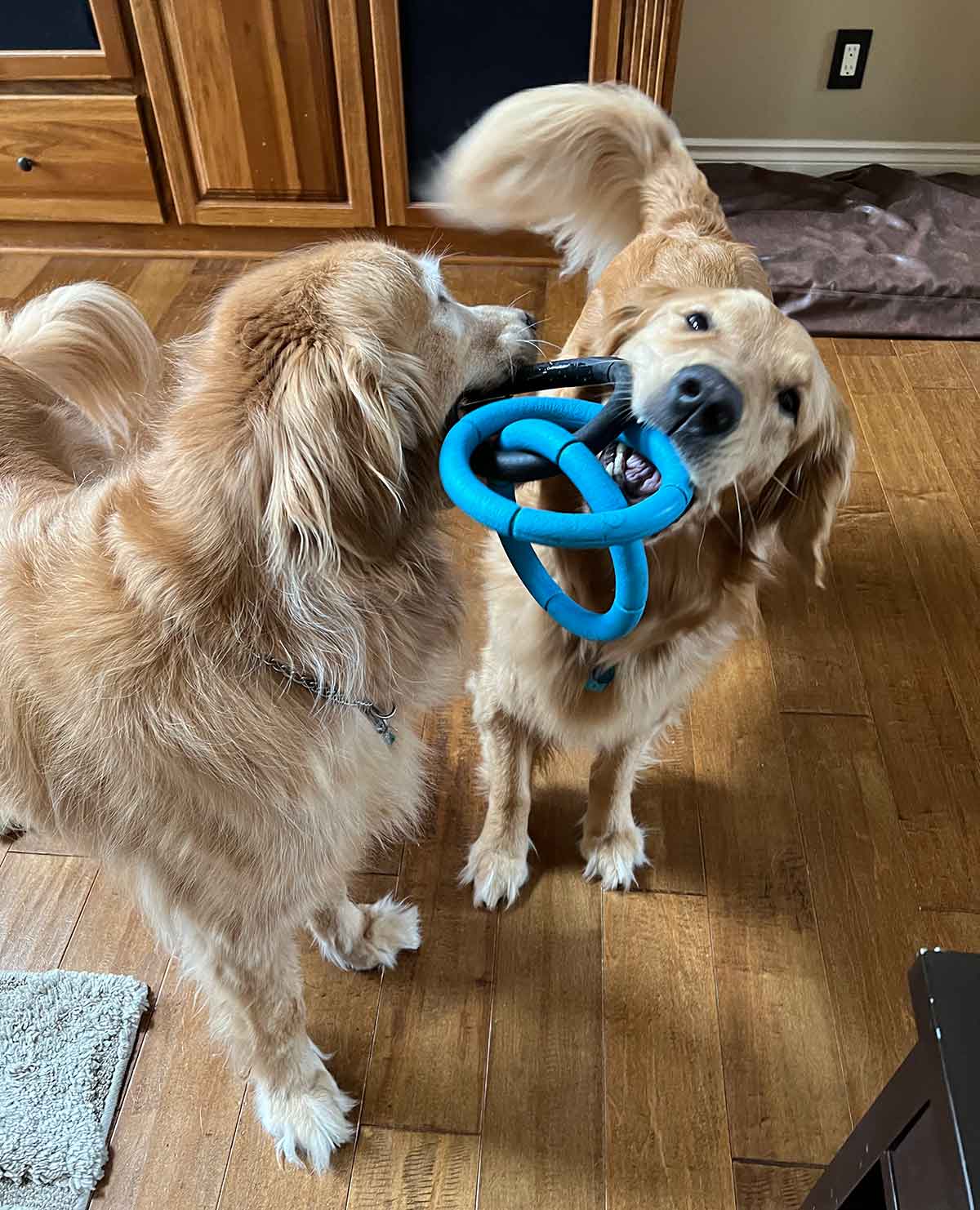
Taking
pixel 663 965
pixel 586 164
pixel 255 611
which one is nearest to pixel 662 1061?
pixel 663 965

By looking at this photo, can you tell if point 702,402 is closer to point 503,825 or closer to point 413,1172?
point 503,825

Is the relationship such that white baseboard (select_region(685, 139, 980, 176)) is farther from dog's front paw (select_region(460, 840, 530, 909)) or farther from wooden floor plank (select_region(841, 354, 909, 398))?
dog's front paw (select_region(460, 840, 530, 909))

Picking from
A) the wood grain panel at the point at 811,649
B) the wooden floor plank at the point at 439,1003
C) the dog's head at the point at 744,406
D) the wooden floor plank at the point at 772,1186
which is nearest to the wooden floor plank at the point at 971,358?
the wood grain panel at the point at 811,649

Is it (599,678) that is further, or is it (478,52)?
(478,52)

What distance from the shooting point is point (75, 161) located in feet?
9.96

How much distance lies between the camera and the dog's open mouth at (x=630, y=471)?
115cm

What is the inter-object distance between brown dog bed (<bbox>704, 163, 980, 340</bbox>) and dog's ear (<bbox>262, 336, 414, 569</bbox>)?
7.94 ft

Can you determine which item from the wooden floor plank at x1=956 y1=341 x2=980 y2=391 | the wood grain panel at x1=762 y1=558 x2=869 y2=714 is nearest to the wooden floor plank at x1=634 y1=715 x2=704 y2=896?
the wood grain panel at x1=762 y1=558 x2=869 y2=714

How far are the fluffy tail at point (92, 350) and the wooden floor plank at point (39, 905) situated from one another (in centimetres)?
78

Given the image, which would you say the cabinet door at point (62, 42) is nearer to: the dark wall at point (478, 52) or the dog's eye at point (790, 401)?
the dark wall at point (478, 52)

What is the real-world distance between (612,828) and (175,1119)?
84 centimetres

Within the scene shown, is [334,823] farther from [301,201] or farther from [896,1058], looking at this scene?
[301,201]

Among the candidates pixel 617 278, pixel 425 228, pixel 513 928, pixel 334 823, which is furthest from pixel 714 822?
pixel 425 228

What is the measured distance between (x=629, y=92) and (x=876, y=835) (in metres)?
1.55
